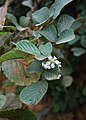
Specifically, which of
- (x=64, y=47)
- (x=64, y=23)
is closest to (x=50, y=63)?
(x=64, y=23)

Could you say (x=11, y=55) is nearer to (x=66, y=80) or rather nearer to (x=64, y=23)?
(x=64, y=23)

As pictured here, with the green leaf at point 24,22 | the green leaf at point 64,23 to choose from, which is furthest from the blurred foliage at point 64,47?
the green leaf at point 64,23

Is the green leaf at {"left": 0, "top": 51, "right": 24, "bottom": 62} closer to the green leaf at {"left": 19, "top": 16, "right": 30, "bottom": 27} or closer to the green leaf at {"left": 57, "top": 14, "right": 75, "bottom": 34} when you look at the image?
the green leaf at {"left": 57, "top": 14, "right": 75, "bottom": 34}

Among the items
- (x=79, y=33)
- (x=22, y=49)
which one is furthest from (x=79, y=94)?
(x=22, y=49)

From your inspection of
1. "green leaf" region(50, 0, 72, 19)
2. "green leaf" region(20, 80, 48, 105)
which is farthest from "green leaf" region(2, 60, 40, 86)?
"green leaf" region(50, 0, 72, 19)

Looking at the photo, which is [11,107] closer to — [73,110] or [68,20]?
[68,20]
